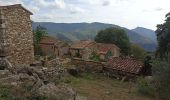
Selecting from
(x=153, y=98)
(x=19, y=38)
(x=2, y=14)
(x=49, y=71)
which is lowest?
(x=153, y=98)

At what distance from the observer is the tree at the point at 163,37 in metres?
33.7

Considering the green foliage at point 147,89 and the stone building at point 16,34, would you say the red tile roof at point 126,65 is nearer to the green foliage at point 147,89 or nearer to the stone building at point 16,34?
the green foliage at point 147,89

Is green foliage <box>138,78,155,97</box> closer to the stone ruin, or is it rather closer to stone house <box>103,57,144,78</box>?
stone house <box>103,57,144,78</box>

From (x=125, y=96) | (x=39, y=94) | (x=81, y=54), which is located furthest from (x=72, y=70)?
(x=81, y=54)

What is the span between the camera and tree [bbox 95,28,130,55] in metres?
84.4

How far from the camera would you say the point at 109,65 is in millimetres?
28438

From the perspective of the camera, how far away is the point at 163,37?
112 feet

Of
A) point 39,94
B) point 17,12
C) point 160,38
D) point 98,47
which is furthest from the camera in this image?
point 98,47

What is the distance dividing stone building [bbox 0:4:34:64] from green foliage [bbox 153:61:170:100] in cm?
1033

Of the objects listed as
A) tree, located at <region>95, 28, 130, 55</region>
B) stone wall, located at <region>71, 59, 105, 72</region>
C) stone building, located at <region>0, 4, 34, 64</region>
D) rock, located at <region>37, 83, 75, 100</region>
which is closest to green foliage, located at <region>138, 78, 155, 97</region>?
stone wall, located at <region>71, 59, 105, 72</region>

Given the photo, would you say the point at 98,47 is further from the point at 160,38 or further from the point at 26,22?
the point at 26,22

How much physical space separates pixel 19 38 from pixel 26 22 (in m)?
1.46

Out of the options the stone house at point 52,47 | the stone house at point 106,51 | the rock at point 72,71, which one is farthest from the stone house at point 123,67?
the stone house at point 106,51

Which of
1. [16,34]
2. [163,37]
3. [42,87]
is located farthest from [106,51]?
[42,87]
